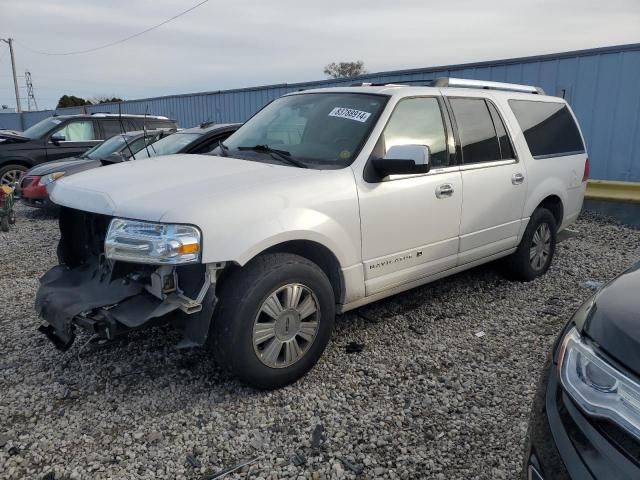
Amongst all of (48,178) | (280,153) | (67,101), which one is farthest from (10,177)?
(67,101)

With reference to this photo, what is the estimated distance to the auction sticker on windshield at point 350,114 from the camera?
3.62m

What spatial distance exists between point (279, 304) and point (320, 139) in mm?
1311

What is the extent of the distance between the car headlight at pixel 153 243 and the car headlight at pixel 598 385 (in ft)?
5.89

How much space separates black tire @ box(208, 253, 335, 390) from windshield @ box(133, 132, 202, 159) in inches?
179

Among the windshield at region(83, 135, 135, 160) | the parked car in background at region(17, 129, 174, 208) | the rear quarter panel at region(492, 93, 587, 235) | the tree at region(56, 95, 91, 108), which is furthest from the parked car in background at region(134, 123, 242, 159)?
the tree at region(56, 95, 91, 108)

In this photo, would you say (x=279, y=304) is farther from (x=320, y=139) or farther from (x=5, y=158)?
(x=5, y=158)

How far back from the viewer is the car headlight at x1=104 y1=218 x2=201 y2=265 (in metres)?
2.63

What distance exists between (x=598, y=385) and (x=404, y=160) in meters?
2.03

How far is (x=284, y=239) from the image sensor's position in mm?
2947

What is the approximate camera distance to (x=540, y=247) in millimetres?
5125

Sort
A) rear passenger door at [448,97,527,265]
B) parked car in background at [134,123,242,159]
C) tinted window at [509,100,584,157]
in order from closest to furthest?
rear passenger door at [448,97,527,265] < tinted window at [509,100,584,157] < parked car in background at [134,123,242,159]

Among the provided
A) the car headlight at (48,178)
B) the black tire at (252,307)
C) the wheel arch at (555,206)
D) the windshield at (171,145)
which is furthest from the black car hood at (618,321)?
the car headlight at (48,178)

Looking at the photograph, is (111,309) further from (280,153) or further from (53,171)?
(53,171)

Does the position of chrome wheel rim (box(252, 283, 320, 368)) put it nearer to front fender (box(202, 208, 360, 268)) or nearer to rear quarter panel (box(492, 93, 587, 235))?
front fender (box(202, 208, 360, 268))
